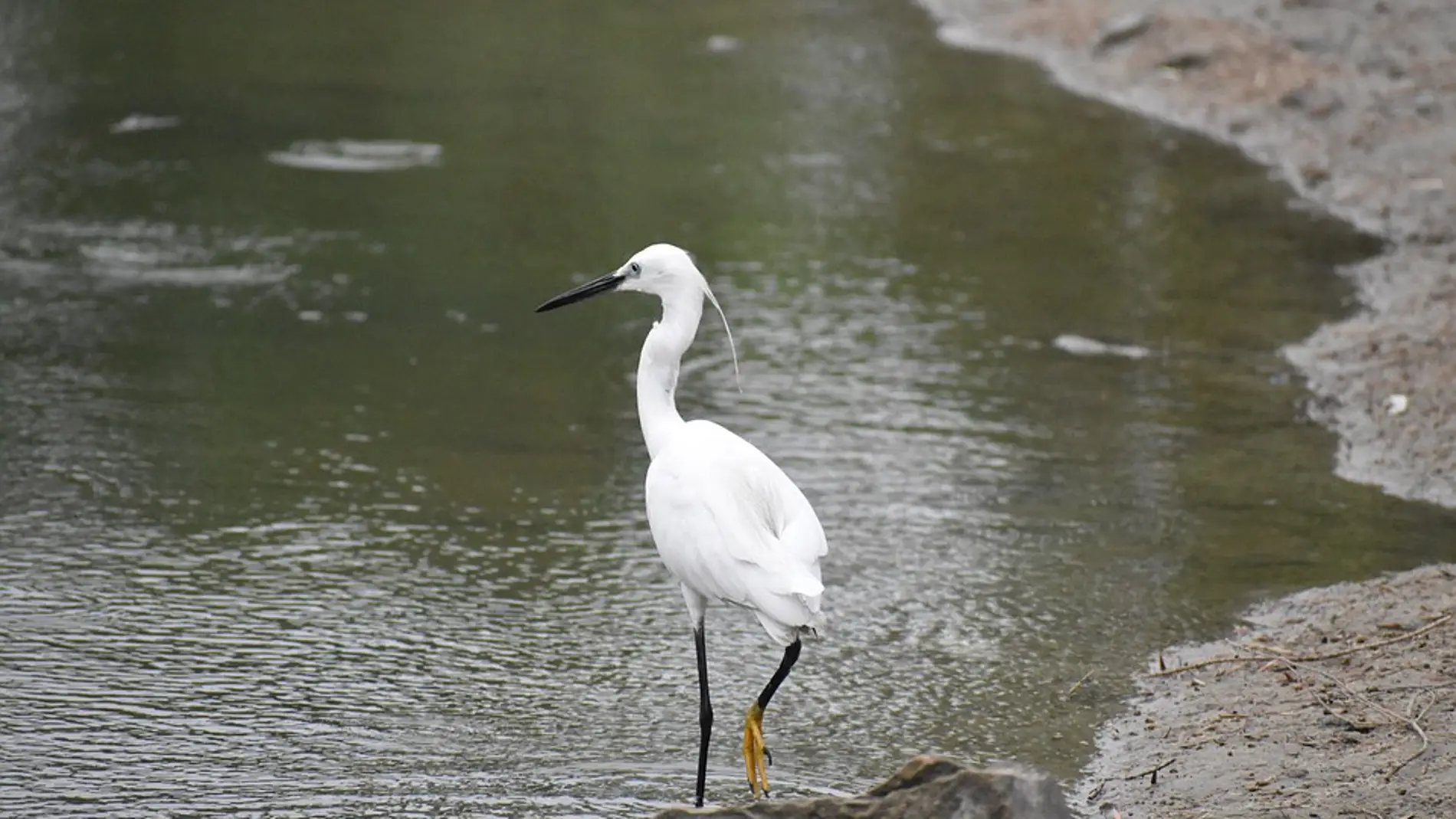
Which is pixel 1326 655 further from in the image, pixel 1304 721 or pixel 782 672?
pixel 782 672

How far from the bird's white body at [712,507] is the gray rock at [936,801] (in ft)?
2.15

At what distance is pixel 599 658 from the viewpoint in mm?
5879

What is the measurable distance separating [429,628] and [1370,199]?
739cm

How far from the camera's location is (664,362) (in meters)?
5.36

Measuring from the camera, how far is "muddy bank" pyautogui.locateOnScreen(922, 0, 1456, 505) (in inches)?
314

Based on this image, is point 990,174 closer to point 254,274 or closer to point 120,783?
point 254,274

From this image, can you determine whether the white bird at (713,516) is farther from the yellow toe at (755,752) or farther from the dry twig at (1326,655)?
the dry twig at (1326,655)

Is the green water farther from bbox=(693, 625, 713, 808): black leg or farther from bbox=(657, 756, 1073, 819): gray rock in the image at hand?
bbox=(657, 756, 1073, 819): gray rock

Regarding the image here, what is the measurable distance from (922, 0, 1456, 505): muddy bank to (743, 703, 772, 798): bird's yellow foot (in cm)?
332

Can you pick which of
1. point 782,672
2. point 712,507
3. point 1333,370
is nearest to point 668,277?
point 712,507

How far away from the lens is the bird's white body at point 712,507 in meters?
4.82

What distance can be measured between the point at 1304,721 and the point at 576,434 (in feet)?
11.4

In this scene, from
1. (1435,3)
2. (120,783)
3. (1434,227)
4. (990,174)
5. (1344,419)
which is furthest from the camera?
(1435,3)

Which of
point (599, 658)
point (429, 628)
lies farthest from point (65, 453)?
point (599, 658)
